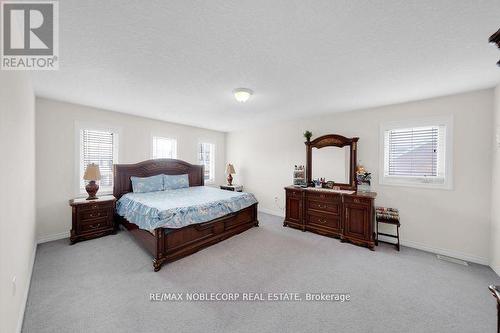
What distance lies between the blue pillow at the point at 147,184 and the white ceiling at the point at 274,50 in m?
1.79

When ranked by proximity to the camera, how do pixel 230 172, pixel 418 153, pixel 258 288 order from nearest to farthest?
1. pixel 258 288
2. pixel 418 153
3. pixel 230 172

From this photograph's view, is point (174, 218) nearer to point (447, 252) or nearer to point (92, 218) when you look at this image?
point (92, 218)

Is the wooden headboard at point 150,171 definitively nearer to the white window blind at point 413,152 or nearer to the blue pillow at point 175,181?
the blue pillow at point 175,181

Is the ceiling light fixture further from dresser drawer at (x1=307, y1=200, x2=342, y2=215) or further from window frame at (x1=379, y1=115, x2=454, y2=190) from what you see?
window frame at (x1=379, y1=115, x2=454, y2=190)

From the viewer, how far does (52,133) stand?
135 inches

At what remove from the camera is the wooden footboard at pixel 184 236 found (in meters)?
2.61

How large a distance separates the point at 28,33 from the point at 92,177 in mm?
2506

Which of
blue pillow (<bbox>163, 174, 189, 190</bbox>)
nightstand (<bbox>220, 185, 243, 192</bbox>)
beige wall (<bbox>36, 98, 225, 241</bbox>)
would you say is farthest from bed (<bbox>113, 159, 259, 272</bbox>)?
nightstand (<bbox>220, 185, 243, 192</bbox>)

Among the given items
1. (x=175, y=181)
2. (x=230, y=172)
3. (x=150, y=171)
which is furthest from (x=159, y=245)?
(x=230, y=172)

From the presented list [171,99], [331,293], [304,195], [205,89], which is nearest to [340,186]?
[304,195]

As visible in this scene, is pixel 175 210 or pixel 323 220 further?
pixel 323 220

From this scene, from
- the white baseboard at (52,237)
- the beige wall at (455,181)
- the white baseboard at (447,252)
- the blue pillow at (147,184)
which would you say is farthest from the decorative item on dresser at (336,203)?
the white baseboard at (52,237)

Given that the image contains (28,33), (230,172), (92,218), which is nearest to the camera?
(28,33)

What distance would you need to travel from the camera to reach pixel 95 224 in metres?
3.50
